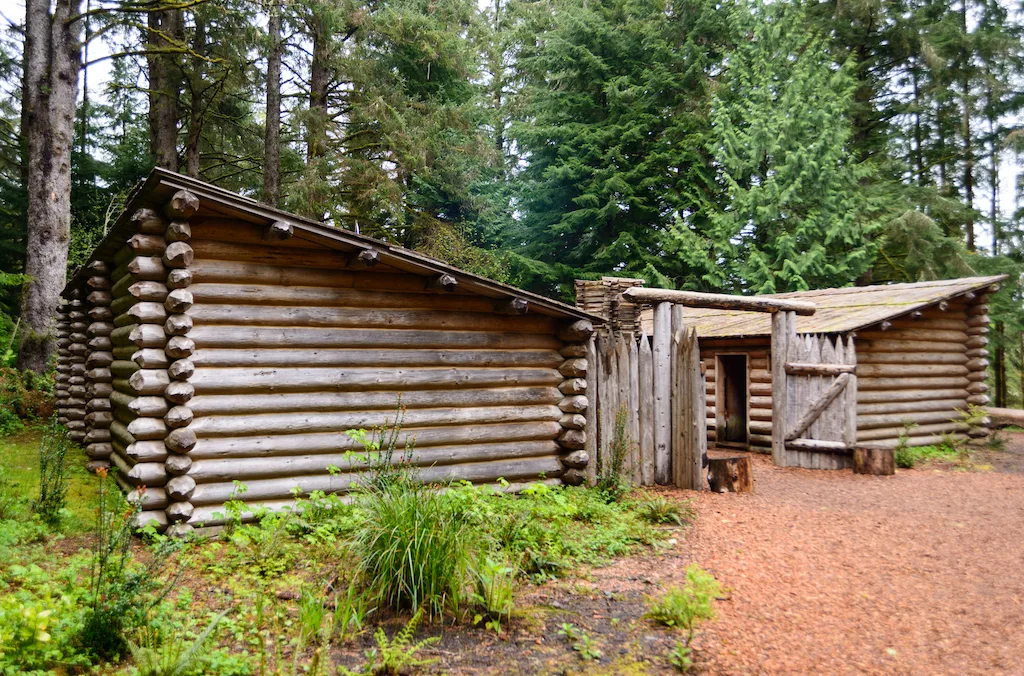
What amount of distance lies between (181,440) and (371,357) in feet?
7.51

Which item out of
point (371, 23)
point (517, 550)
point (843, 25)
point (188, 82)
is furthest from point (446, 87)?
point (517, 550)

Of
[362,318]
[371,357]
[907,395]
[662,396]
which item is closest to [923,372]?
[907,395]

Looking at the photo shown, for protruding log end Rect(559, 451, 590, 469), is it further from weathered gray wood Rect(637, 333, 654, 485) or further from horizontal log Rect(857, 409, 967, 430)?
horizontal log Rect(857, 409, 967, 430)

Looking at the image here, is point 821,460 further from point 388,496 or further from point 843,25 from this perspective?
point 843,25

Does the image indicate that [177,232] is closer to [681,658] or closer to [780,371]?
[681,658]

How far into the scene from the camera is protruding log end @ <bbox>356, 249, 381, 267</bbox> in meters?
7.71

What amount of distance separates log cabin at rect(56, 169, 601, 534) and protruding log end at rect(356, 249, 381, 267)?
1cm

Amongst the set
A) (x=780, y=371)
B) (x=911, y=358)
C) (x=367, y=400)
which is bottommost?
(x=367, y=400)

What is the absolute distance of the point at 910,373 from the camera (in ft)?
51.5

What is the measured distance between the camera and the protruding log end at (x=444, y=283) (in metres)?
8.27

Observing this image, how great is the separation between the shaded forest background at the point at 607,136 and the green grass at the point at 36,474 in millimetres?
5700

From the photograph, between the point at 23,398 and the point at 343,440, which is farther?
the point at 23,398

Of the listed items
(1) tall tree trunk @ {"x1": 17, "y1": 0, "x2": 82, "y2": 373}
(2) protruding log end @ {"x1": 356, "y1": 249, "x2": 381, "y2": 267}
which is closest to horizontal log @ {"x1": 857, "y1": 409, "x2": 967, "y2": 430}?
(2) protruding log end @ {"x1": 356, "y1": 249, "x2": 381, "y2": 267}

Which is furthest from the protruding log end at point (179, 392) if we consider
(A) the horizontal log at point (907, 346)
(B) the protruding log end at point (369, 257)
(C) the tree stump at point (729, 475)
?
→ (A) the horizontal log at point (907, 346)
